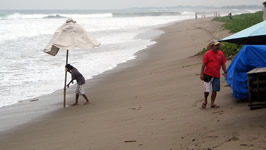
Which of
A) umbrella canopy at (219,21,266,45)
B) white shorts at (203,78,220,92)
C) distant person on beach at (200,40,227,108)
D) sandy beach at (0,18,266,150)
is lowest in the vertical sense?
sandy beach at (0,18,266,150)

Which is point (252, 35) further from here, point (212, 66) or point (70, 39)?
point (70, 39)

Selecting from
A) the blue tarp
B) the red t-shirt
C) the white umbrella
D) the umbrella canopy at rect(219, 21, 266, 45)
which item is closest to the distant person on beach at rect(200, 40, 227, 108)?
the red t-shirt

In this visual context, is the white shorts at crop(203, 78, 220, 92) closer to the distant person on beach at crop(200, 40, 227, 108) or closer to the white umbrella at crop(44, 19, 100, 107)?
the distant person on beach at crop(200, 40, 227, 108)

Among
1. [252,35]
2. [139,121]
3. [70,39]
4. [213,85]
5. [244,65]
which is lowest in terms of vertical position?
[139,121]

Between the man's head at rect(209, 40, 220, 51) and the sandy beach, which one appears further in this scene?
the man's head at rect(209, 40, 220, 51)

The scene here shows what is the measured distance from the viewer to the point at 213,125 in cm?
655

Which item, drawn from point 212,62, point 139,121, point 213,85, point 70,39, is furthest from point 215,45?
point 70,39

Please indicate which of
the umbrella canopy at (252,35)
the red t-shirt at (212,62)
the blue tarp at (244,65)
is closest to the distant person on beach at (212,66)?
the red t-shirt at (212,62)

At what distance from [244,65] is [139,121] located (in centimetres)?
246

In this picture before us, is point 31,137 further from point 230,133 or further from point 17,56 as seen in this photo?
point 17,56

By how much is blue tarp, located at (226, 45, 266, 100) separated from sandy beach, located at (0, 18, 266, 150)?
312mm

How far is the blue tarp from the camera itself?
25.6ft

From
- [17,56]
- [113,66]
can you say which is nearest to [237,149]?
[113,66]

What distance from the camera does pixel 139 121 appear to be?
7492 mm
